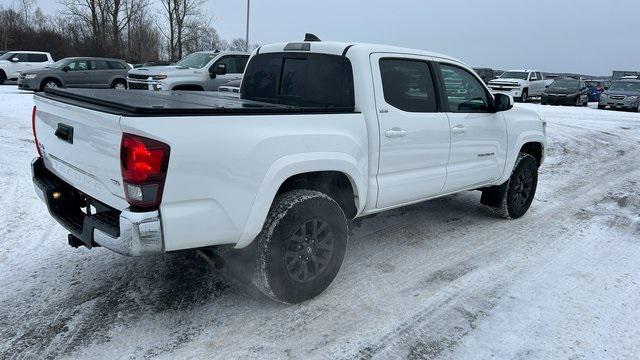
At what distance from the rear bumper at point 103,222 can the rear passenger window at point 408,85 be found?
209 cm

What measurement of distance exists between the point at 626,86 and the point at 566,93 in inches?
101

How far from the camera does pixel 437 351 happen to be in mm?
2988

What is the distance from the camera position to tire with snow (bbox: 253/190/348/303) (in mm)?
3246

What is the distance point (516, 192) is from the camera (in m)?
5.68

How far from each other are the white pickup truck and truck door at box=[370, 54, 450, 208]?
1 centimetres

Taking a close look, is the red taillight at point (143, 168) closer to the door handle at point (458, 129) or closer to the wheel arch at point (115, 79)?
the door handle at point (458, 129)

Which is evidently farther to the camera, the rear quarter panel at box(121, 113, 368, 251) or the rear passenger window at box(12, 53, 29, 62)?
the rear passenger window at box(12, 53, 29, 62)

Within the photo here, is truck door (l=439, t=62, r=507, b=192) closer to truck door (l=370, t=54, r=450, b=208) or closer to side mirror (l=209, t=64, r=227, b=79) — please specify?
truck door (l=370, t=54, r=450, b=208)

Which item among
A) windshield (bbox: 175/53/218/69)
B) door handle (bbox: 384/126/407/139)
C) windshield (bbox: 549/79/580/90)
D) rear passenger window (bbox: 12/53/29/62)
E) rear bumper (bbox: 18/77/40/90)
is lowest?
rear bumper (bbox: 18/77/40/90)

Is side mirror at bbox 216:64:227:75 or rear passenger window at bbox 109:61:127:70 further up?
side mirror at bbox 216:64:227:75

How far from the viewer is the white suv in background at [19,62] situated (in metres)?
22.9

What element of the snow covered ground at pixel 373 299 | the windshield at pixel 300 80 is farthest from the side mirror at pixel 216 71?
the windshield at pixel 300 80

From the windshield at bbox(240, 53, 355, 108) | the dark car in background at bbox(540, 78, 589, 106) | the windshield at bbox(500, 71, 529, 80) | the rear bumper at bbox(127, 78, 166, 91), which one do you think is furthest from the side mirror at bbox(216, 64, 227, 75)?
the windshield at bbox(500, 71, 529, 80)

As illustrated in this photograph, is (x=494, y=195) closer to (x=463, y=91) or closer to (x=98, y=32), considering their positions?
(x=463, y=91)
